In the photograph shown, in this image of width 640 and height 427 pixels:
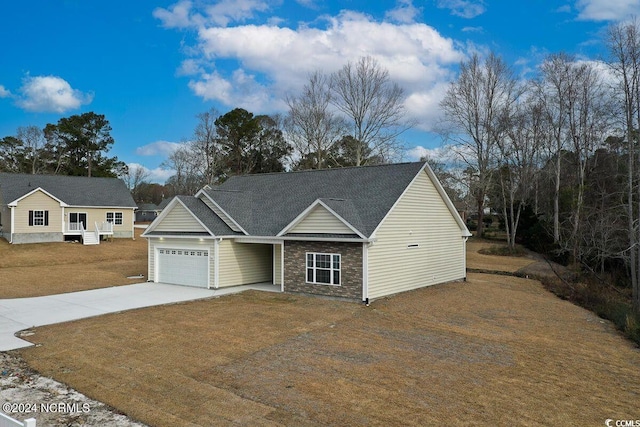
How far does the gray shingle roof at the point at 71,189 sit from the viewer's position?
33750mm

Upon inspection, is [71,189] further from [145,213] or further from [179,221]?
[145,213]

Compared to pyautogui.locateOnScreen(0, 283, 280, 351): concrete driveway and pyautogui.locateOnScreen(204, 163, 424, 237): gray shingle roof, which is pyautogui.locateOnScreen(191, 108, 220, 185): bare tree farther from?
pyautogui.locateOnScreen(0, 283, 280, 351): concrete driveway

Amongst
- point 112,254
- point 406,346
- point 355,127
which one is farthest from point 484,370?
point 355,127

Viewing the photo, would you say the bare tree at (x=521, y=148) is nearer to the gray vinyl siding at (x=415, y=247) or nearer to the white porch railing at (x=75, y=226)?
the gray vinyl siding at (x=415, y=247)

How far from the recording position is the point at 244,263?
19828 mm

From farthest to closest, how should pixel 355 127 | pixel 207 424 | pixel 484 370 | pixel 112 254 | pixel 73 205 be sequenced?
pixel 355 127 → pixel 73 205 → pixel 112 254 → pixel 484 370 → pixel 207 424

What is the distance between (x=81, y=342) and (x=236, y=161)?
136 feet

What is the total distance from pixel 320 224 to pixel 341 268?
192 cm

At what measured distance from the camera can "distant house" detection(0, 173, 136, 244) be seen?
107 feet

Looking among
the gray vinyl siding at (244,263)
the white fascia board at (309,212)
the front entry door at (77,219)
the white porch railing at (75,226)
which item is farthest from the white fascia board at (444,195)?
the front entry door at (77,219)

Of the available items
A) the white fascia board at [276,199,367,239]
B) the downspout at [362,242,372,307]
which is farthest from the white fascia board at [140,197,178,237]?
the downspout at [362,242,372,307]

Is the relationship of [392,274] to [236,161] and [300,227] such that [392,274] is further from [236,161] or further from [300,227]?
[236,161]

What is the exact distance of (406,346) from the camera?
1052 cm

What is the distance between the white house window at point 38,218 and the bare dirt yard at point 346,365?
2489cm
